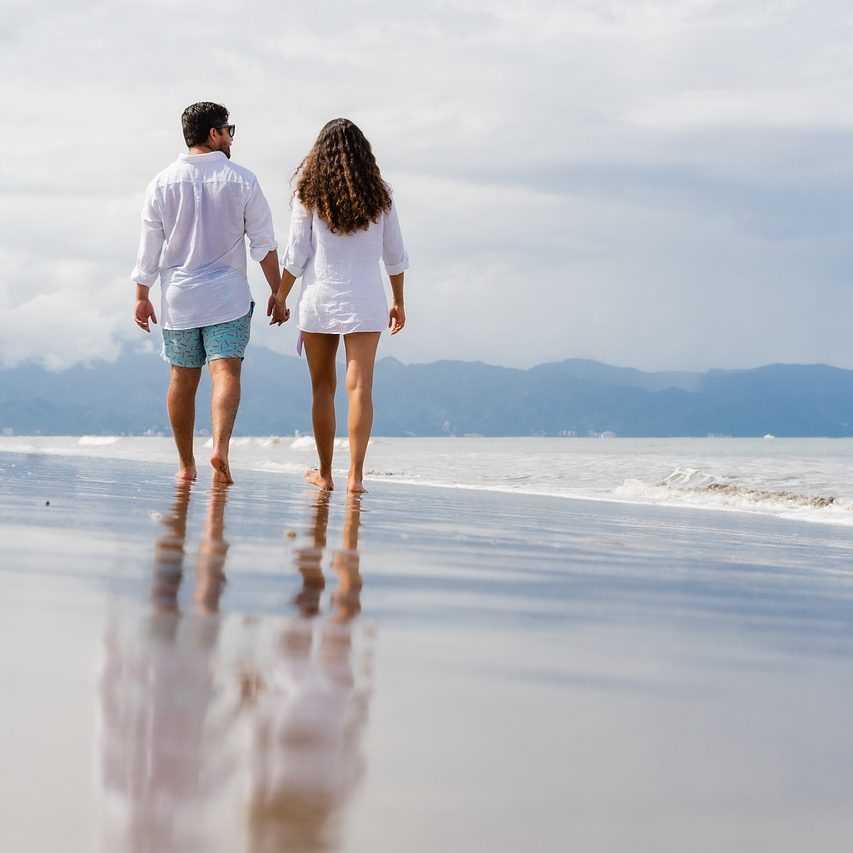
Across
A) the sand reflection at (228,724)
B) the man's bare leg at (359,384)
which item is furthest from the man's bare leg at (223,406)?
the sand reflection at (228,724)

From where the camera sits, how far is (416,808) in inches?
47.0

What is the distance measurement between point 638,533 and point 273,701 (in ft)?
14.1

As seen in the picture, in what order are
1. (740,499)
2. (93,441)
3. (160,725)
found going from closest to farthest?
1. (160,725)
2. (740,499)
3. (93,441)

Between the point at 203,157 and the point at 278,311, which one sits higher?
the point at 203,157

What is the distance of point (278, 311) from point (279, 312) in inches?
0.4

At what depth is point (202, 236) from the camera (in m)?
7.28

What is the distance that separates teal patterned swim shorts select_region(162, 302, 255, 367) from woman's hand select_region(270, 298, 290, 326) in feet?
0.48

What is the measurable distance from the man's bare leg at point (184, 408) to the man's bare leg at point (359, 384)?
977 mm

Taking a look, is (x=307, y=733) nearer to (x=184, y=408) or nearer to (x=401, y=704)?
(x=401, y=704)

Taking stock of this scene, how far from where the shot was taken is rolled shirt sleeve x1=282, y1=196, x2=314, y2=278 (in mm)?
7438

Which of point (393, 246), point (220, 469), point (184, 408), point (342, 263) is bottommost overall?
point (220, 469)

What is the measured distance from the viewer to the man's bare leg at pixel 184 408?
7508 mm

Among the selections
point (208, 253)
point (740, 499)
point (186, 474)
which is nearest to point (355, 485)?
point (186, 474)

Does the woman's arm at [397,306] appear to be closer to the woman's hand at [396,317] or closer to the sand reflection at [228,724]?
the woman's hand at [396,317]
